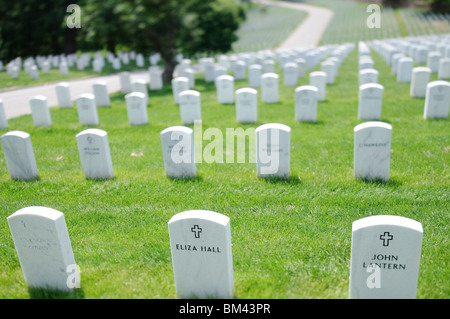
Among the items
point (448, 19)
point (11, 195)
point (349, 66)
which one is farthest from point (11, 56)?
point (448, 19)

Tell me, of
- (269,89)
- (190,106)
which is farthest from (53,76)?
(190,106)

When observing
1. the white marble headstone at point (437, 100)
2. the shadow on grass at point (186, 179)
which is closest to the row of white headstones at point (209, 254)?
the shadow on grass at point (186, 179)

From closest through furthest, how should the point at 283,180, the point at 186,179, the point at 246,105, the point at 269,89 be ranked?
the point at 283,180 → the point at 186,179 → the point at 246,105 → the point at 269,89

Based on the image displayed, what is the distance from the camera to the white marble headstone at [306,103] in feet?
32.8

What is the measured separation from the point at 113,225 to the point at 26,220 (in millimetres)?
1613

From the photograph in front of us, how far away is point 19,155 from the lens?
23.5ft

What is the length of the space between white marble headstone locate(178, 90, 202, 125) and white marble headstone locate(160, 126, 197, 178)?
152 inches

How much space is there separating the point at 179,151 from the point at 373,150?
312 cm

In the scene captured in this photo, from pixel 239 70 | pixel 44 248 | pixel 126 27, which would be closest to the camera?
pixel 44 248

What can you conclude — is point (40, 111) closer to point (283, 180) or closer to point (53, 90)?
point (283, 180)

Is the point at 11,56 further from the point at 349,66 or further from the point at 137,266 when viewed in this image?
the point at 137,266

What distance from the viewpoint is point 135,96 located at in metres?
10.7

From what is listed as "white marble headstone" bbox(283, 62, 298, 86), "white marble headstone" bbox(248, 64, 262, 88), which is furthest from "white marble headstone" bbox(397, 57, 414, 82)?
"white marble headstone" bbox(248, 64, 262, 88)

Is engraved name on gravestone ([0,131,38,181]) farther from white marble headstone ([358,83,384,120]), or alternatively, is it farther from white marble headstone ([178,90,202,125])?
white marble headstone ([358,83,384,120])
